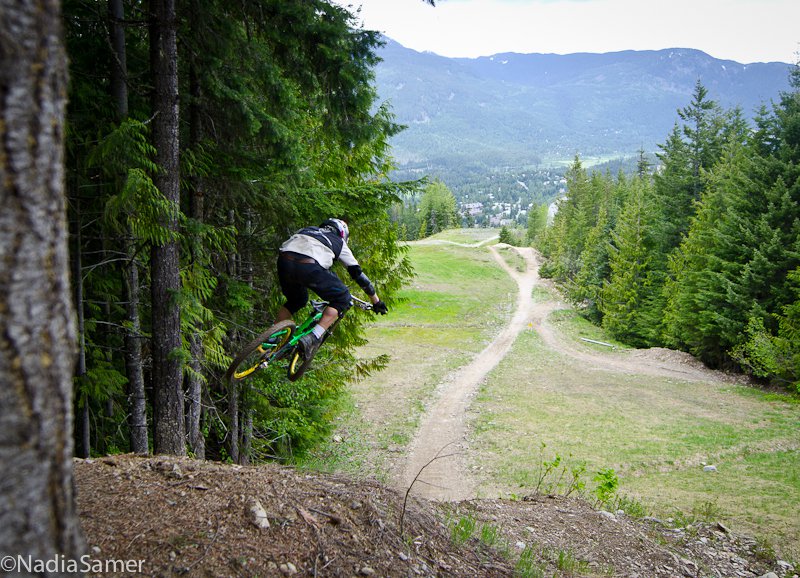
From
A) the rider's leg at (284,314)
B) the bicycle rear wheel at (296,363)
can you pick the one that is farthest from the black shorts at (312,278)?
the bicycle rear wheel at (296,363)

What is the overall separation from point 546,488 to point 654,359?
19561 mm

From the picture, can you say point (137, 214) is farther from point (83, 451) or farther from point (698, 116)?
point (698, 116)

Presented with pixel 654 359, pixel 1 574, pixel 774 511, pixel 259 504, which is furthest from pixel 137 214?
pixel 654 359

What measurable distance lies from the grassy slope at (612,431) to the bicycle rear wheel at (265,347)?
805 cm

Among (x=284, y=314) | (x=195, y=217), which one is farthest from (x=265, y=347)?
(x=195, y=217)

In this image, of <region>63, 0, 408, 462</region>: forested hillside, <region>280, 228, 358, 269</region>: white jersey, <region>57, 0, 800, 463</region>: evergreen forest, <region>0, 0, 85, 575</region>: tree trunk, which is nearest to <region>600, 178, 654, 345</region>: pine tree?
<region>57, 0, 800, 463</region>: evergreen forest

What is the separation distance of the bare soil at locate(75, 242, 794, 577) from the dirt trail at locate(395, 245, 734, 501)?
73cm

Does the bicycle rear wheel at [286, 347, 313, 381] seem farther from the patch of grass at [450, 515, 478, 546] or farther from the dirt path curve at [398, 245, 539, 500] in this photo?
the patch of grass at [450, 515, 478, 546]

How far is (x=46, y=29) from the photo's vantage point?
1.76 meters

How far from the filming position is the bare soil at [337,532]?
4020 millimetres

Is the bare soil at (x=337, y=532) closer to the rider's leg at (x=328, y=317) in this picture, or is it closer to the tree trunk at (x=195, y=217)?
the rider's leg at (x=328, y=317)

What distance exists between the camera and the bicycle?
6391 millimetres

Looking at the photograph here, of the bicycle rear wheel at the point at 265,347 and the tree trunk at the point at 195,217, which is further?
the tree trunk at the point at 195,217

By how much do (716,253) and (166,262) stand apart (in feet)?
89.7
